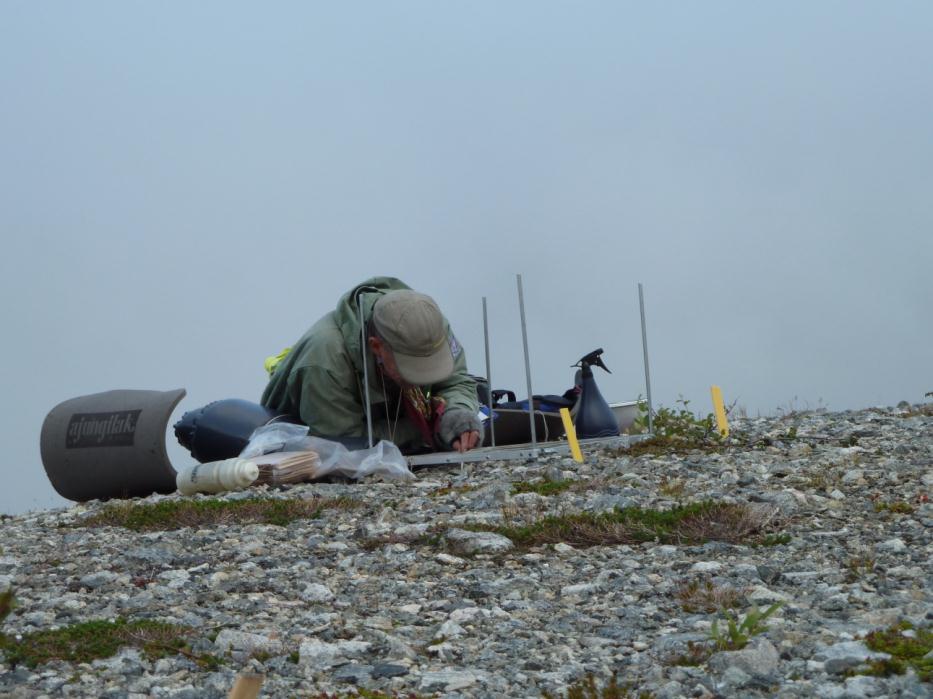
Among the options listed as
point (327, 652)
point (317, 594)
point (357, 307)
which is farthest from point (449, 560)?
point (357, 307)

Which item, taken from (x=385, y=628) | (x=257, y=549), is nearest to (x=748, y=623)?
(x=385, y=628)

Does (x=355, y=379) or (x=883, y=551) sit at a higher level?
(x=355, y=379)

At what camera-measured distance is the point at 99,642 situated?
4746 millimetres

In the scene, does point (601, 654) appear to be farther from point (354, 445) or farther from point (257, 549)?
point (354, 445)

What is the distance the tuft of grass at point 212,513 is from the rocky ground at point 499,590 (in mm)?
165

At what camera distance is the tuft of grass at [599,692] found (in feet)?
12.6

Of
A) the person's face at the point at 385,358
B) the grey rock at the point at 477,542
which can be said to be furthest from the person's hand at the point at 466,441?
the grey rock at the point at 477,542

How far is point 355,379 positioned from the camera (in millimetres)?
10742

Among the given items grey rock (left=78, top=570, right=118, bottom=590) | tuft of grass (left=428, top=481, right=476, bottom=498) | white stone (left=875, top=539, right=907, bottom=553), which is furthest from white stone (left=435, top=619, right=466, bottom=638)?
tuft of grass (left=428, top=481, right=476, bottom=498)

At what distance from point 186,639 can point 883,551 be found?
11.1 feet

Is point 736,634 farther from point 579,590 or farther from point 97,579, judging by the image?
point 97,579

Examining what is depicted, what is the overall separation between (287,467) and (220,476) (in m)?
0.52

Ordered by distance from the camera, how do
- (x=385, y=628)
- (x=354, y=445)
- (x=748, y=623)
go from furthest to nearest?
(x=354, y=445) < (x=385, y=628) < (x=748, y=623)

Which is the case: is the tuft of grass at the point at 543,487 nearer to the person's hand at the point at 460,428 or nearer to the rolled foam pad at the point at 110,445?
the person's hand at the point at 460,428
